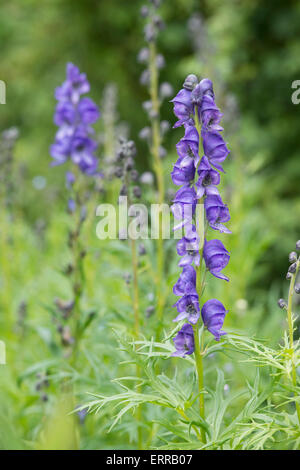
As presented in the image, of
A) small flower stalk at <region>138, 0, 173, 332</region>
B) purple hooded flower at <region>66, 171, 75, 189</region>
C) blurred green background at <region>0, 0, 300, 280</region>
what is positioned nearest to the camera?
purple hooded flower at <region>66, 171, 75, 189</region>

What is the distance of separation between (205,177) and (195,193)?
0.05 m

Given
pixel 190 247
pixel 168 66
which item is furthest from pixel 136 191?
pixel 168 66

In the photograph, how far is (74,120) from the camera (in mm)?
2674

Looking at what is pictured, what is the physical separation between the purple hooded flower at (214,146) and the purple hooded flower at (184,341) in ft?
1.61

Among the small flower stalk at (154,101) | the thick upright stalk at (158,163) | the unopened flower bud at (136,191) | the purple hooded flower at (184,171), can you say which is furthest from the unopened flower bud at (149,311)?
the purple hooded flower at (184,171)

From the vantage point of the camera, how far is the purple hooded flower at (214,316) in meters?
1.48

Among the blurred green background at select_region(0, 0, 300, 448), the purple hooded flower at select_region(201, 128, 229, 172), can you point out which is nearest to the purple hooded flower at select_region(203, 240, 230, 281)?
the purple hooded flower at select_region(201, 128, 229, 172)

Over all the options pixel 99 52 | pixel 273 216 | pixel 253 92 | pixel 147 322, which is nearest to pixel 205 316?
pixel 147 322

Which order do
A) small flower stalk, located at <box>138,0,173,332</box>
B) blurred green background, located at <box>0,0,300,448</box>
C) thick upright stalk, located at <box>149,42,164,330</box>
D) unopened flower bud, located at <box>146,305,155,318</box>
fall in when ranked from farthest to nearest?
blurred green background, located at <box>0,0,300,448</box> < small flower stalk, located at <box>138,0,173,332</box> < thick upright stalk, located at <box>149,42,164,330</box> < unopened flower bud, located at <box>146,305,155,318</box>

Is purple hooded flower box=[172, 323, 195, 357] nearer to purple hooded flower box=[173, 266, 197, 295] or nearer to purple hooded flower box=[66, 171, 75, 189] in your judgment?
purple hooded flower box=[173, 266, 197, 295]

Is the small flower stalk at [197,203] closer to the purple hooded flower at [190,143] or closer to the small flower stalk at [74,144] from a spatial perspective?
the purple hooded flower at [190,143]

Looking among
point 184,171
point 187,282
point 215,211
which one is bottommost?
point 187,282

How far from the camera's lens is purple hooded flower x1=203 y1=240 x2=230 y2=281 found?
4.86 ft

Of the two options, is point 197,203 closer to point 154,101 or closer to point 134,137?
point 154,101
